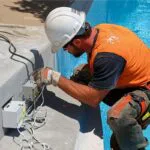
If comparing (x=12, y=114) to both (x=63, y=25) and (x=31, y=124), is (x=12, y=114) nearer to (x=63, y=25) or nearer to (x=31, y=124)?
(x=31, y=124)

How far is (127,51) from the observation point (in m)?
3.60

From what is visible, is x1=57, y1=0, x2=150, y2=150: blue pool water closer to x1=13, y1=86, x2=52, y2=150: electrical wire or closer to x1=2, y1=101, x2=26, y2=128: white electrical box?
x1=13, y1=86, x2=52, y2=150: electrical wire

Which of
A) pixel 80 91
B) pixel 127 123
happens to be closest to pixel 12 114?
pixel 80 91

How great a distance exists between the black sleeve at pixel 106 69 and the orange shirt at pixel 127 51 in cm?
6

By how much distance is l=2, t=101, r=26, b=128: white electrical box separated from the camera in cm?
338

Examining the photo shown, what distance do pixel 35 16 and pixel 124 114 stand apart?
9.00 ft

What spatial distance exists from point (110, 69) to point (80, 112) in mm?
706

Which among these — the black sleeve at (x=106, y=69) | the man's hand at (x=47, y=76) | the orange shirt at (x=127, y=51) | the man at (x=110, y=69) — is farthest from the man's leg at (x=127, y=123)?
the man's hand at (x=47, y=76)

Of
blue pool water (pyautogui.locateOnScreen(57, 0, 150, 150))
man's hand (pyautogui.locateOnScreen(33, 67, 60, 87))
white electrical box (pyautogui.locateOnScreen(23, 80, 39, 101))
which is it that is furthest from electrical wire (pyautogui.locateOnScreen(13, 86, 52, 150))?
blue pool water (pyautogui.locateOnScreen(57, 0, 150, 150))

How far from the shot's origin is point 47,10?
6469 millimetres

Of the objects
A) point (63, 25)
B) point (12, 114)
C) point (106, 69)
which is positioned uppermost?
point (63, 25)

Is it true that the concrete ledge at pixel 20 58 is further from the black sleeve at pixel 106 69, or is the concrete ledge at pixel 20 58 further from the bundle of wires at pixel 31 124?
the black sleeve at pixel 106 69

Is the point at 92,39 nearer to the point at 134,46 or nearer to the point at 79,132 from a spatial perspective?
the point at 134,46

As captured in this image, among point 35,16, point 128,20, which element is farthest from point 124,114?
point 128,20
